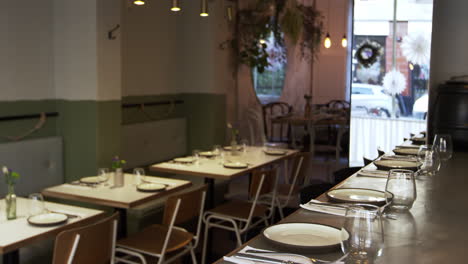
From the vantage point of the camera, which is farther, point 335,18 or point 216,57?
point 335,18

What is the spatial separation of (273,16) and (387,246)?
24.3 feet

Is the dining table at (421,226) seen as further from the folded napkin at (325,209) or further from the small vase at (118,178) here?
the small vase at (118,178)

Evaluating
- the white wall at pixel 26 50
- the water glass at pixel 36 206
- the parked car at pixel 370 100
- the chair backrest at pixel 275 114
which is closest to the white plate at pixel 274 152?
the parked car at pixel 370 100

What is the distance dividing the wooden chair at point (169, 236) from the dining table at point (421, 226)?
1297mm

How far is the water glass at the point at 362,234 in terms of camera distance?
46.9 inches

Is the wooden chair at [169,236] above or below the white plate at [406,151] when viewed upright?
below

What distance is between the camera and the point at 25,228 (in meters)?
2.80

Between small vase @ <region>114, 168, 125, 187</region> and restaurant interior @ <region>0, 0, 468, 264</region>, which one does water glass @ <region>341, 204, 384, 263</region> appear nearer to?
restaurant interior @ <region>0, 0, 468, 264</region>

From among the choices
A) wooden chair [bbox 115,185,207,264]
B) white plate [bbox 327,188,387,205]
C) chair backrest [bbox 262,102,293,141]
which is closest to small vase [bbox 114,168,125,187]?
wooden chair [bbox 115,185,207,264]

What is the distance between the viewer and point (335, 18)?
37.7ft

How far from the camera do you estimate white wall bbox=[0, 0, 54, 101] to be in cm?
449

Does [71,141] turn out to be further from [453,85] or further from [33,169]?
[453,85]

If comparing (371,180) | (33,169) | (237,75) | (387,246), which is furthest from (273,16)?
(387,246)

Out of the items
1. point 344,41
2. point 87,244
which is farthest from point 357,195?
point 344,41
